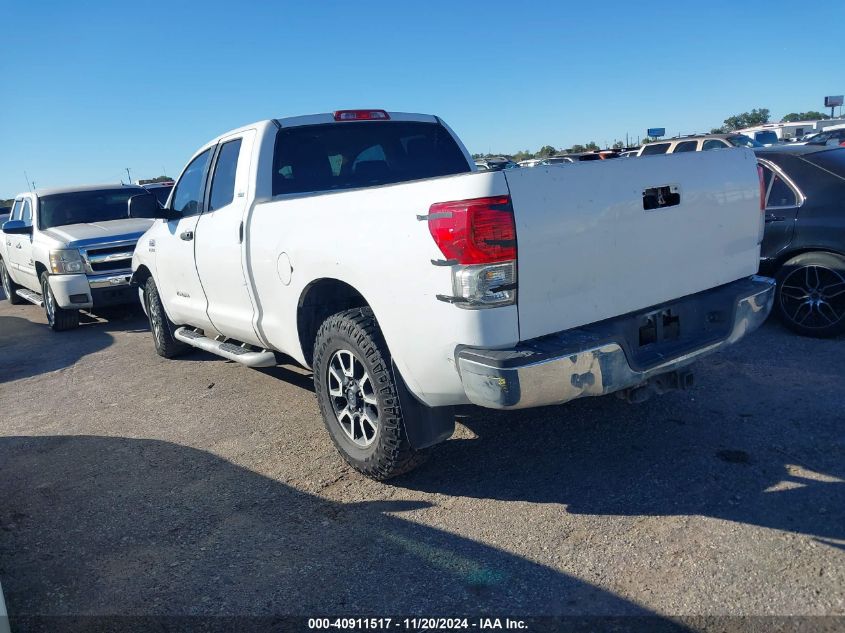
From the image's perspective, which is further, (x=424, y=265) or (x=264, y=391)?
(x=264, y=391)

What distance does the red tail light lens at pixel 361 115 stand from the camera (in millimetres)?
5059

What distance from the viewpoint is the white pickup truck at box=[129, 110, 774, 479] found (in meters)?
2.92

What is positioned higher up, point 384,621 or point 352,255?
point 352,255

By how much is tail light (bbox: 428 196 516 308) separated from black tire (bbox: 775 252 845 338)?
12.9 ft

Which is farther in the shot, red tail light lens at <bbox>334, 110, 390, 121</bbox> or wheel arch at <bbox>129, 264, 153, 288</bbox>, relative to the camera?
wheel arch at <bbox>129, 264, 153, 288</bbox>

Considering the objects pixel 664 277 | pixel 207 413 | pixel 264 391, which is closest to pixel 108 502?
pixel 207 413

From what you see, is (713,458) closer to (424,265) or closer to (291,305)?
(424,265)

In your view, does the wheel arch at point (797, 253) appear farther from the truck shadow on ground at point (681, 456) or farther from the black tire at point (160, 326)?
the black tire at point (160, 326)

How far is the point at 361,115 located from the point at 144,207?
6.12 ft

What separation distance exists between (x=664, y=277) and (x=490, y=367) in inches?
45.9

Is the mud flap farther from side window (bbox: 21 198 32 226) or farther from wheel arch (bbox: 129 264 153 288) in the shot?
side window (bbox: 21 198 32 226)

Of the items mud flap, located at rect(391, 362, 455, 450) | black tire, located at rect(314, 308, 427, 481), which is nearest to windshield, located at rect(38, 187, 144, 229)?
black tire, located at rect(314, 308, 427, 481)

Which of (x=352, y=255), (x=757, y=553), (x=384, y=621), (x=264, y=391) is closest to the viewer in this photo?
(x=384, y=621)

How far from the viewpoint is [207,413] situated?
17.6ft
